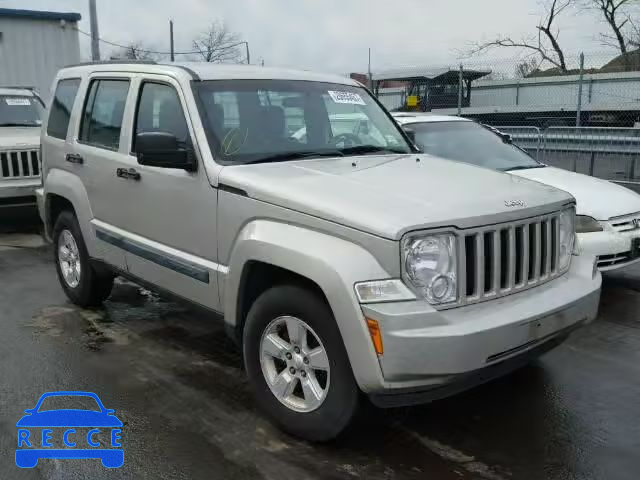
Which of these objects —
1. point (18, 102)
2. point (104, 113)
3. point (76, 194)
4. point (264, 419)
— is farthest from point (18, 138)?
point (264, 419)

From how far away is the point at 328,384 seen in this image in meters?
3.25

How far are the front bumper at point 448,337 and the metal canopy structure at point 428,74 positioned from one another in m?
12.4

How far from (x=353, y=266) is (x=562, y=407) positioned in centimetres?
181

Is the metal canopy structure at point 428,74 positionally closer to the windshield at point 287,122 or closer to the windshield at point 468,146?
the windshield at point 468,146

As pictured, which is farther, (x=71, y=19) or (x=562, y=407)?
(x=71, y=19)

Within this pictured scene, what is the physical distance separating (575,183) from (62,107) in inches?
194

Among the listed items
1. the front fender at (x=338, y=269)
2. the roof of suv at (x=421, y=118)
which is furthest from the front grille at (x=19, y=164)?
the front fender at (x=338, y=269)

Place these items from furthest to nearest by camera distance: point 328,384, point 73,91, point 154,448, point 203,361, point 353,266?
1. point 73,91
2. point 203,361
3. point 154,448
4. point 328,384
5. point 353,266

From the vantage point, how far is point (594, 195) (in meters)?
6.24

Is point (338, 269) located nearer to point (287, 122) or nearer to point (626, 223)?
point (287, 122)

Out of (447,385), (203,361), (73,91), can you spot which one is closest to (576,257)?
(447,385)

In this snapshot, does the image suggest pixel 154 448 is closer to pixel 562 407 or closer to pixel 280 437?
pixel 280 437

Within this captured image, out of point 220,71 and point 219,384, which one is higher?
point 220,71

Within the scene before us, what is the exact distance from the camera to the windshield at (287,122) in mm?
4094
